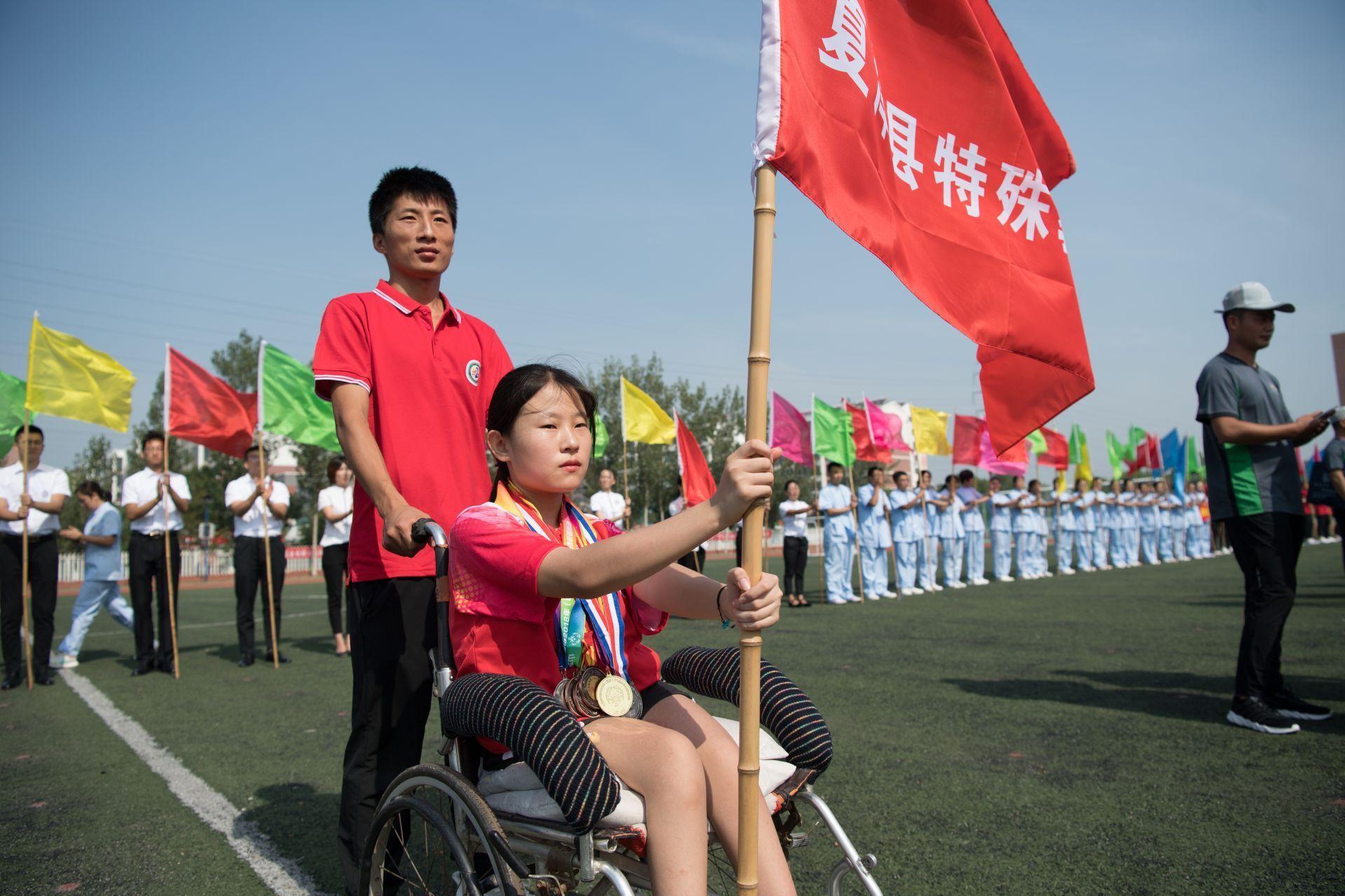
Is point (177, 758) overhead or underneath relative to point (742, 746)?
underneath

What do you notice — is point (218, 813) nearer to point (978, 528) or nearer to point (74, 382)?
point (74, 382)

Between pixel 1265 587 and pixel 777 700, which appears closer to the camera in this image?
pixel 777 700

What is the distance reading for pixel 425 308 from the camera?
2854 mm

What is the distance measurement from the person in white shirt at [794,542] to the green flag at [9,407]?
979 centimetres

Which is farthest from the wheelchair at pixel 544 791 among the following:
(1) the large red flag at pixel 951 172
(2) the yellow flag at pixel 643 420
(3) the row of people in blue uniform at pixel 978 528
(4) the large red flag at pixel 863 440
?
(4) the large red flag at pixel 863 440

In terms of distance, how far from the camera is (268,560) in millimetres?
8828

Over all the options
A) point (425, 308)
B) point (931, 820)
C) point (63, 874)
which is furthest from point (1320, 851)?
point (63, 874)

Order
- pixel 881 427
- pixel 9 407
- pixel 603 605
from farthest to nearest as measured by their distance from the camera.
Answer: pixel 881 427 < pixel 9 407 < pixel 603 605

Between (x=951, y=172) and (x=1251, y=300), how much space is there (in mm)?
3638

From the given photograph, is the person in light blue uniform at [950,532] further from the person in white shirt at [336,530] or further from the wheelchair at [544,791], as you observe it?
the wheelchair at [544,791]

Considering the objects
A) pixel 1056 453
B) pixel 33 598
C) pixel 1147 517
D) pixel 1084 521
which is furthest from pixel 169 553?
pixel 1147 517

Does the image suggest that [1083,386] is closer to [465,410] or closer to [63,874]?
[465,410]

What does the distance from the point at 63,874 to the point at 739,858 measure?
9.40ft

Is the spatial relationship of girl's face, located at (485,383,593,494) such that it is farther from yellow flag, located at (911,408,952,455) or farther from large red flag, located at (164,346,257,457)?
yellow flag, located at (911,408,952,455)
